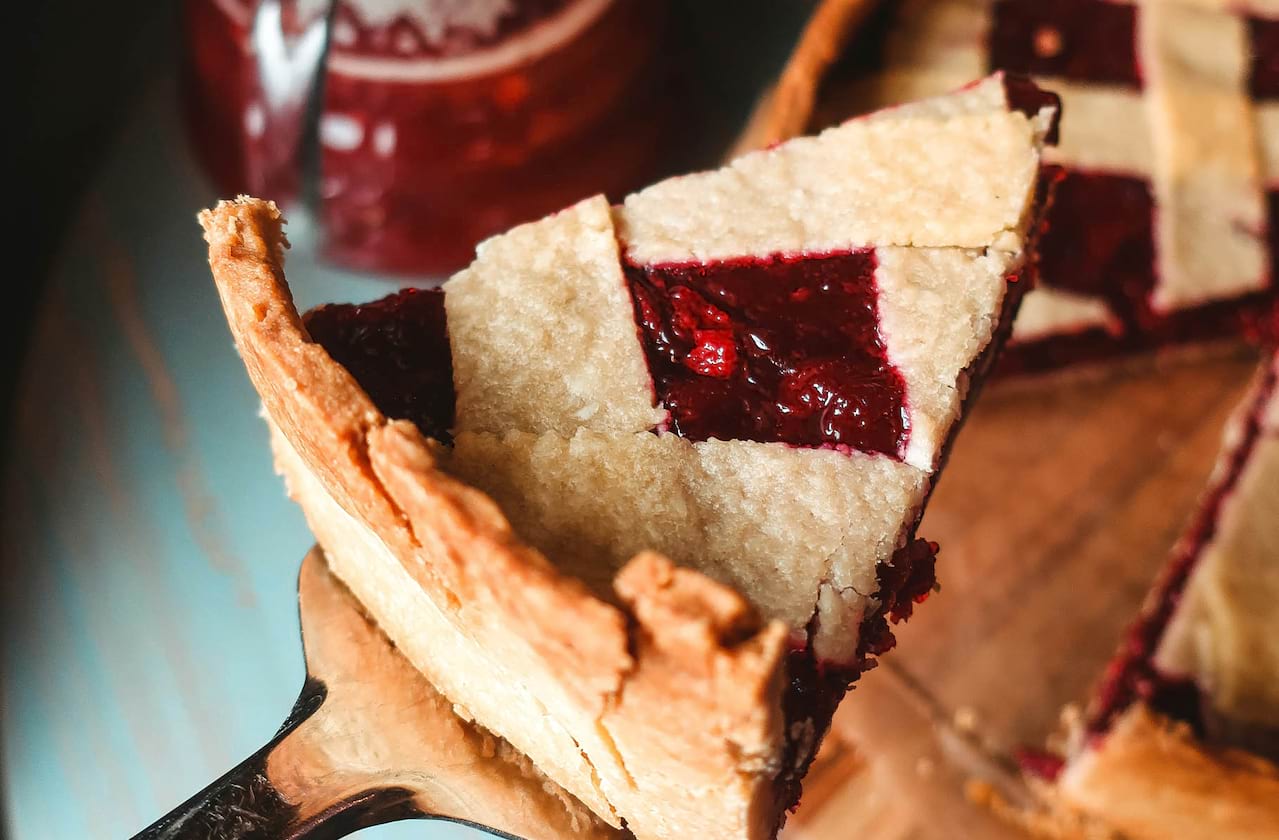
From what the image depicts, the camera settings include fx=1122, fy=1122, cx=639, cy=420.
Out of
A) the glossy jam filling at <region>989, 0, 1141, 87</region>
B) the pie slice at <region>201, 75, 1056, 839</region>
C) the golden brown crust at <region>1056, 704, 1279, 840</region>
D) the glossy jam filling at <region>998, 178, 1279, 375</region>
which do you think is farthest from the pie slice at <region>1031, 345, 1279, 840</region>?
the pie slice at <region>201, 75, 1056, 839</region>

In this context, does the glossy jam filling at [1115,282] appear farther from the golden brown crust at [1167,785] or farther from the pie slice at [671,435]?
the pie slice at [671,435]

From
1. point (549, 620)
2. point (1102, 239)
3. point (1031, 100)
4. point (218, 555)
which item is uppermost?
point (218, 555)

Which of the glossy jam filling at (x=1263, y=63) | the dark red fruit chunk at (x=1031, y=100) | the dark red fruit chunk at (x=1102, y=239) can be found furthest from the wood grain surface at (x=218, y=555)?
the dark red fruit chunk at (x=1031, y=100)

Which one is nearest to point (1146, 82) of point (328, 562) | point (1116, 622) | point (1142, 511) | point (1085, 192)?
point (1085, 192)

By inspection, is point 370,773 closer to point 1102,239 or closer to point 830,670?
point 830,670

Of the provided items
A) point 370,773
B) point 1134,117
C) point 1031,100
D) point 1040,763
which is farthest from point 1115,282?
point 370,773

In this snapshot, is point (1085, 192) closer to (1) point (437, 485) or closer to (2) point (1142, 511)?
(2) point (1142, 511)
